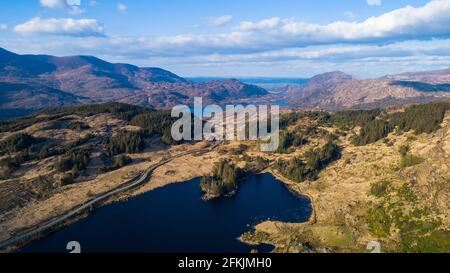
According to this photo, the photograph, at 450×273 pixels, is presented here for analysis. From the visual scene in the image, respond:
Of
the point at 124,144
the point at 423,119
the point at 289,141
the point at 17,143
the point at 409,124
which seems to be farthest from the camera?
the point at 289,141

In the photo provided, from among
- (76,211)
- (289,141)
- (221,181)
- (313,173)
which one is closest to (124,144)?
(221,181)

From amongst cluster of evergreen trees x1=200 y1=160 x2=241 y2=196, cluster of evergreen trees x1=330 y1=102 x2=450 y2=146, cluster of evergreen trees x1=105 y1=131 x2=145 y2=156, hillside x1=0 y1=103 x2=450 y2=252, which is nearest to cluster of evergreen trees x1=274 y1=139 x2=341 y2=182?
hillside x1=0 y1=103 x2=450 y2=252

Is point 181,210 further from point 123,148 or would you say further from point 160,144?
point 160,144

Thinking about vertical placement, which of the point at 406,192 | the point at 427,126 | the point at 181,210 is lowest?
the point at 181,210

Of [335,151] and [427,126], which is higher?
[427,126]

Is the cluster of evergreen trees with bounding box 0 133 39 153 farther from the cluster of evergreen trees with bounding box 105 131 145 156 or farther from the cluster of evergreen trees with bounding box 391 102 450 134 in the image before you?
the cluster of evergreen trees with bounding box 391 102 450 134

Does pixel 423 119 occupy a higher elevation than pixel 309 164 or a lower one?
higher

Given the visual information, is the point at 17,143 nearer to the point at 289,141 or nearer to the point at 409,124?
the point at 289,141

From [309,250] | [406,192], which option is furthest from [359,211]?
[309,250]
